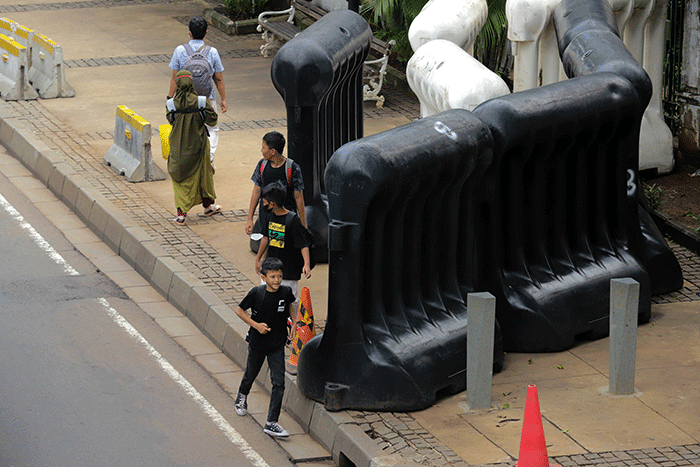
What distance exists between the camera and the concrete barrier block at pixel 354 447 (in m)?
7.63

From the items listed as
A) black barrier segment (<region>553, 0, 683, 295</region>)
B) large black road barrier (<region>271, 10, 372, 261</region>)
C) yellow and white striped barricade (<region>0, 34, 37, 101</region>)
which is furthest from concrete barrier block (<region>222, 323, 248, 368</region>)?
yellow and white striped barricade (<region>0, 34, 37, 101</region>)

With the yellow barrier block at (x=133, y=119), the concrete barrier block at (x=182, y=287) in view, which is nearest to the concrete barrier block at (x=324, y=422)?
the concrete barrier block at (x=182, y=287)

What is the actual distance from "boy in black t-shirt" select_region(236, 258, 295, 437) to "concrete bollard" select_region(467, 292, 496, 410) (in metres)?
1.27

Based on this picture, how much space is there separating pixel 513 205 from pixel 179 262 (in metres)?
3.49

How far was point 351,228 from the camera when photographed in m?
8.02

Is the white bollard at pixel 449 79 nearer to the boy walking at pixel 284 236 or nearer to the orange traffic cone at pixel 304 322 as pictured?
the boy walking at pixel 284 236

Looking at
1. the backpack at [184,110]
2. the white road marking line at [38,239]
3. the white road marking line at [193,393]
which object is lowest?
the white road marking line at [38,239]

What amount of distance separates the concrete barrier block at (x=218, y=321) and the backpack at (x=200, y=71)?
332 cm

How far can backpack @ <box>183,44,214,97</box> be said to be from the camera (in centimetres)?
1261

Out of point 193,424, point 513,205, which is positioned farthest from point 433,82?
point 193,424

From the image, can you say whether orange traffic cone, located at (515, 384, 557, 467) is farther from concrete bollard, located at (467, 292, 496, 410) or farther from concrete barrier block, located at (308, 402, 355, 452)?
concrete barrier block, located at (308, 402, 355, 452)

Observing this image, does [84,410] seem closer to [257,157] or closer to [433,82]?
[433,82]

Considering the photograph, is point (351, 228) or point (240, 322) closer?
point (351, 228)

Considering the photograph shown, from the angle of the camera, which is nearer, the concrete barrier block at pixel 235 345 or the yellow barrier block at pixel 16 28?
the concrete barrier block at pixel 235 345
